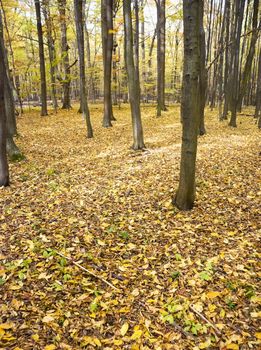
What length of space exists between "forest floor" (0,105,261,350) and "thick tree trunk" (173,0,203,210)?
1.39ft

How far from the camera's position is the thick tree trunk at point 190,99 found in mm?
4109

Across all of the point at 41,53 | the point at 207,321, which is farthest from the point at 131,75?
the point at 41,53

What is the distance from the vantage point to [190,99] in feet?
14.8

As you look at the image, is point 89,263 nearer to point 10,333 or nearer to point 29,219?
point 10,333

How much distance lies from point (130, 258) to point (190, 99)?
2.79 meters

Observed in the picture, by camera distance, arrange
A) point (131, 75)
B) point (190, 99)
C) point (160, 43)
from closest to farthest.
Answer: point (190, 99), point (131, 75), point (160, 43)

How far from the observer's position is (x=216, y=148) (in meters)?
9.27

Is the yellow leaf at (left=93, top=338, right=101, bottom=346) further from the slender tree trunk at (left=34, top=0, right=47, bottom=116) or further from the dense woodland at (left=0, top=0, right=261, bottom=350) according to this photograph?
the slender tree trunk at (left=34, top=0, right=47, bottom=116)

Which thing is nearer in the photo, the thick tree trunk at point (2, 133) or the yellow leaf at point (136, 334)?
the yellow leaf at point (136, 334)

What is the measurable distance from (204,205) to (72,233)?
271cm

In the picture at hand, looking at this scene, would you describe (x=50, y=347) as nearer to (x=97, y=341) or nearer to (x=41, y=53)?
(x=97, y=341)

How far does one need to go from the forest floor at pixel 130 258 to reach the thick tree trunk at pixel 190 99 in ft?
1.39

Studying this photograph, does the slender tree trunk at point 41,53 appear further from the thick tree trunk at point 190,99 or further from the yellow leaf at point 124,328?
the yellow leaf at point 124,328

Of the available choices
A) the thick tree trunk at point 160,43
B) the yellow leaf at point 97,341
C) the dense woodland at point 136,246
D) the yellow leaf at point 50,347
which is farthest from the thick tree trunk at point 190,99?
the thick tree trunk at point 160,43
